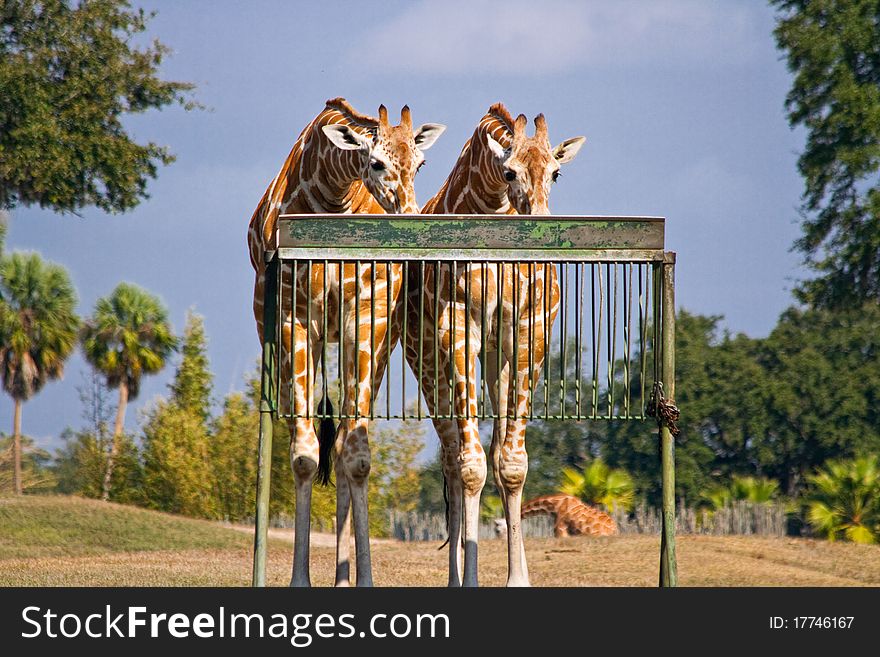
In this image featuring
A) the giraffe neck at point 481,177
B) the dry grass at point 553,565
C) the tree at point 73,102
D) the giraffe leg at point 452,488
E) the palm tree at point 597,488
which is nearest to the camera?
the giraffe neck at point 481,177

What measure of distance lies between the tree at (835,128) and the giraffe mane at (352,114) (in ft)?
63.8

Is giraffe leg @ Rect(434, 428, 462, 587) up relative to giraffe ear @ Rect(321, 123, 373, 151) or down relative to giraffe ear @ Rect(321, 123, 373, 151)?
down

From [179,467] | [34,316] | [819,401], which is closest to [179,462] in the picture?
[179,467]

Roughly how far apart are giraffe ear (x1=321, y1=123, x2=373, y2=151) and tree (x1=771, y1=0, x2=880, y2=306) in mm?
19997

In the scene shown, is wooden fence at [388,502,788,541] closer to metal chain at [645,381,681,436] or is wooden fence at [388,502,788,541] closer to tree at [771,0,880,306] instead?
tree at [771,0,880,306]

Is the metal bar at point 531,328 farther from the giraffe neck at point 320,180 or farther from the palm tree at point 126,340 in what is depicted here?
the palm tree at point 126,340

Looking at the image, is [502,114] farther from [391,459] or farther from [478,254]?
[391,459]

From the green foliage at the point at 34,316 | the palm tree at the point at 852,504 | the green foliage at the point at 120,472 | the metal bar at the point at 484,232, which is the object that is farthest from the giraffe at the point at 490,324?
the green foliage at the point at 34,316

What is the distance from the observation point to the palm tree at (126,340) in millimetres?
43719

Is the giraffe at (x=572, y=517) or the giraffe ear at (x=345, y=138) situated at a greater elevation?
the giraffe ear at (x=345, y=138)

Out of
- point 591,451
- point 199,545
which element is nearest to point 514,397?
point 199,545

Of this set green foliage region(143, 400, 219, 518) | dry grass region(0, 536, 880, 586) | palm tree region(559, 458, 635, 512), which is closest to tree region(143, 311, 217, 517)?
green foliage region(143, 400, 219, 518)

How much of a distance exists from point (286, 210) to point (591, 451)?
152 ft

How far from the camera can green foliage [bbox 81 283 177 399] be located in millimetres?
43719
